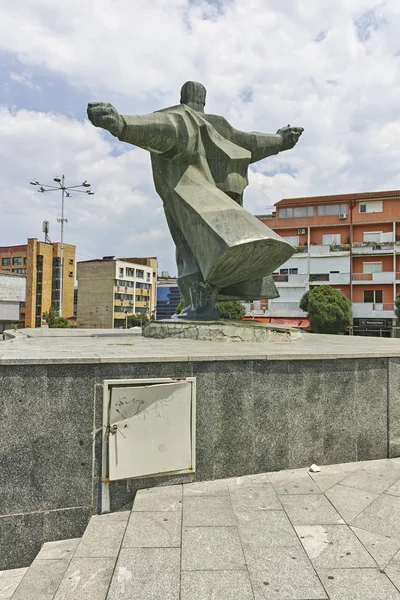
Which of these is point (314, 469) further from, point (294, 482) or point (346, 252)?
point (346, 252)

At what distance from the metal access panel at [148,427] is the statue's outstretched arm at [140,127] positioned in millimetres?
4877

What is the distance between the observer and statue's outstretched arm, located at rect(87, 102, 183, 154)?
7.18 m

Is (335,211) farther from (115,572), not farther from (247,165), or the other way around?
(115,572)

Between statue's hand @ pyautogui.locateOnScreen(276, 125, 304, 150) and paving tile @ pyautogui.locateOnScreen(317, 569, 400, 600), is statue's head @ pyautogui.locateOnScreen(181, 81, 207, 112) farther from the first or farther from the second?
paving tile @ pyautogui.locateOnScreen(317, 569, 400, 600)

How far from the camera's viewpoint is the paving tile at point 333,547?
288cm

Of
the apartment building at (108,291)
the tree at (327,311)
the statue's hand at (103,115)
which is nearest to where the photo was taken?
the statue's hand at (103,115)

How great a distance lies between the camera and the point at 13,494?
3.83 m

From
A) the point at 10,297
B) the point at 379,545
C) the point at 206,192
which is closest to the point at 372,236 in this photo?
the point at 206,192

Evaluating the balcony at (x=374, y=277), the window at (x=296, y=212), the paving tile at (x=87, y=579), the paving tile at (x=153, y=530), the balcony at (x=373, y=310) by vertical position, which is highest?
the window at (x=296, y=212)

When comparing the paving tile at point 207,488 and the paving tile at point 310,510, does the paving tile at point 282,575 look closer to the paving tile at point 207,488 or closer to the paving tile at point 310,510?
the paving tile at point 310,510

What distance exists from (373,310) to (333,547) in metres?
35.2

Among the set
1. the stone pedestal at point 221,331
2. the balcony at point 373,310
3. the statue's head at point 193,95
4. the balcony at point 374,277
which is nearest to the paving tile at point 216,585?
the stone pedestal at point 221,331

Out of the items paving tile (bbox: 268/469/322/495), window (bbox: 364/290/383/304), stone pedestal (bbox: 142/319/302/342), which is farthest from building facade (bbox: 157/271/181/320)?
paving tile (bbox: 268/469/322/495)

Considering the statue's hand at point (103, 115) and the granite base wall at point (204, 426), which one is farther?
the statue's hand at point (103, 115)
